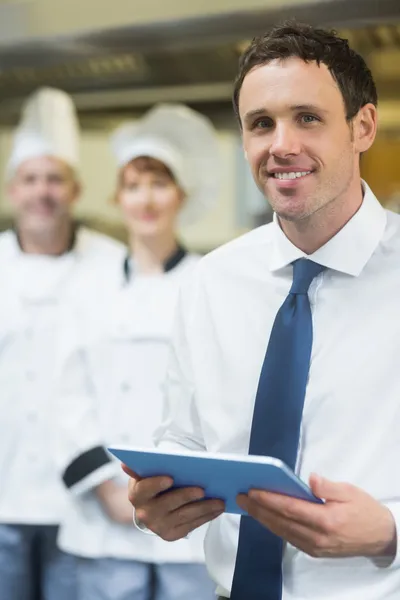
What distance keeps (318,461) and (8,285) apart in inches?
52.0

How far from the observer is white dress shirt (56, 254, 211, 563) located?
6.17 ft

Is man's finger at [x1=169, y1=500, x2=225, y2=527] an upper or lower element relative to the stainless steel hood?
lower

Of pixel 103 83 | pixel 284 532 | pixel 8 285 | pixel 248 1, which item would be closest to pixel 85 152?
pixel 103 83

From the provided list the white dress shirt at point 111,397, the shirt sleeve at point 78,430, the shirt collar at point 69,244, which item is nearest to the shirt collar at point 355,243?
the white dress shirt at point 111,397

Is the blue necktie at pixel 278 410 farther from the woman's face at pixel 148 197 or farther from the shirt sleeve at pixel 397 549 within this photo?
the woman's face at pixel 148 197

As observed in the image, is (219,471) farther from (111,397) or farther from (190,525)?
(111,397)

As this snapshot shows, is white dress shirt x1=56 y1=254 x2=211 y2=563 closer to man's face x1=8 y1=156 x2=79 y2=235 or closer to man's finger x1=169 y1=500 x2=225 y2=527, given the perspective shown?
man's face x1=8 y1=156 x2=79 y2=235

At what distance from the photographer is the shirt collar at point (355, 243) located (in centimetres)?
107

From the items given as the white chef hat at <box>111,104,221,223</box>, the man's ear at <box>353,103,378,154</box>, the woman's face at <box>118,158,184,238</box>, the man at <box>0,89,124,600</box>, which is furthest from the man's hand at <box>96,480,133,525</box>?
the man's ear at <box>353,103,378,154</box>

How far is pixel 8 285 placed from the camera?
2.13 meters

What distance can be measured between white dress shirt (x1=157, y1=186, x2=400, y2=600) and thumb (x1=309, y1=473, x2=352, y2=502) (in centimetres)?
10

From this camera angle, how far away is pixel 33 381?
204 cm

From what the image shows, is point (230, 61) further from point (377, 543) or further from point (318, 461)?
point (377, 543)

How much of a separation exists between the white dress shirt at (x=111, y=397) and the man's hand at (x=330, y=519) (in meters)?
0.94
